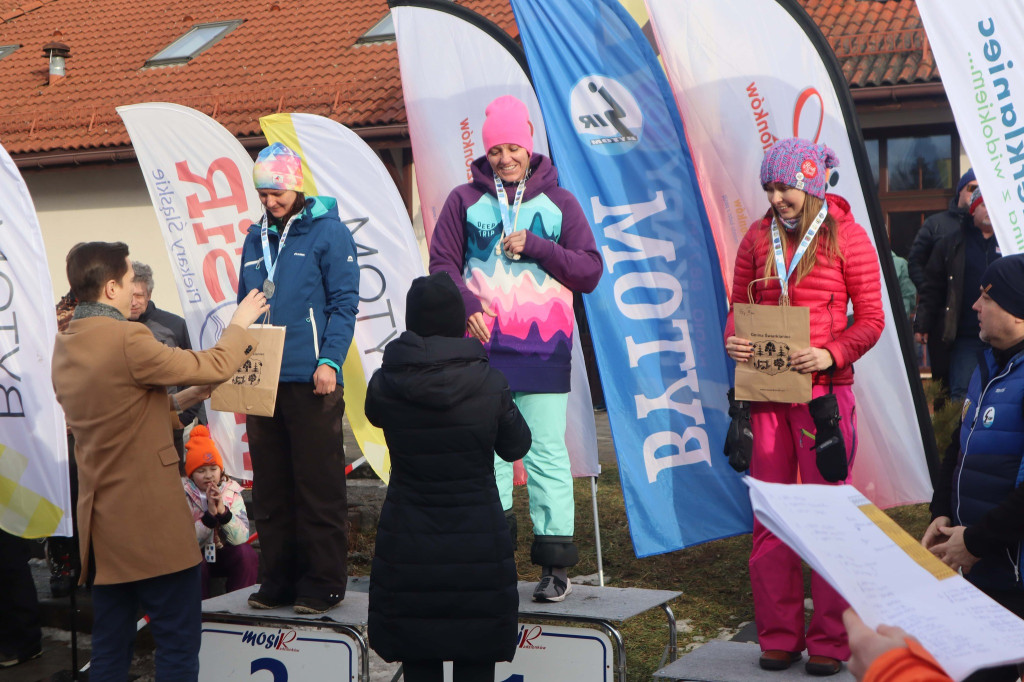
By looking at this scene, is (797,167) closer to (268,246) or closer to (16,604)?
(268,246)

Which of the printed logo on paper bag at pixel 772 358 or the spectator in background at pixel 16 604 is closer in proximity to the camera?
the printed logo on paper bag at pixel 772 358

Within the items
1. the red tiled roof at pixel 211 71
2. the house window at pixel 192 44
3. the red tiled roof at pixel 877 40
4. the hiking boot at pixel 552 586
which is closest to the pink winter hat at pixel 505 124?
the hiking boot at pixel 552 586

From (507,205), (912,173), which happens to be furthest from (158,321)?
(912,173)

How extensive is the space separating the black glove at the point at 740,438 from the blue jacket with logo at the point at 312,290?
1.57 metres

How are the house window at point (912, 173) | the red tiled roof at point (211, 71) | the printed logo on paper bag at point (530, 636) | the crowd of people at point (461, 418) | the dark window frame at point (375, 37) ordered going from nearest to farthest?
the crowd of people at point (461, 418) → the printed logo on paper bag at point (530, 636) → the house window at point (912, 173) → the red tiled roof at point (211, 71) → the dark window frame at point (375, 37)

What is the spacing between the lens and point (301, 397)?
4.24 metres

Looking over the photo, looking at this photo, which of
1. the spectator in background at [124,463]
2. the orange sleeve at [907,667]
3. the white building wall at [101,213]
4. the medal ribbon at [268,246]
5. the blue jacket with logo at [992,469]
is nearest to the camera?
the orange sleeve at [907,667]

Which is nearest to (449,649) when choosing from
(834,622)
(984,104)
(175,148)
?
(834,622)

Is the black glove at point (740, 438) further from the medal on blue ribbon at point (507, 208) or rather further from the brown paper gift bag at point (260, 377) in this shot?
the brown paper gift bag at point (260, 377)

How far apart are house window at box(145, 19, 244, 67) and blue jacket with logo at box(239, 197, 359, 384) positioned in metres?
12.1

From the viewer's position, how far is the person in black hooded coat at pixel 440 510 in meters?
3.22

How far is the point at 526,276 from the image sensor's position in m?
4.09

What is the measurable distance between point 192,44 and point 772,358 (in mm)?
14036

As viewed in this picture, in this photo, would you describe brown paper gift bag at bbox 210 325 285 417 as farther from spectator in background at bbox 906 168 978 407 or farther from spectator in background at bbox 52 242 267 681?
spectator in background at bbox 906 168 978 407
